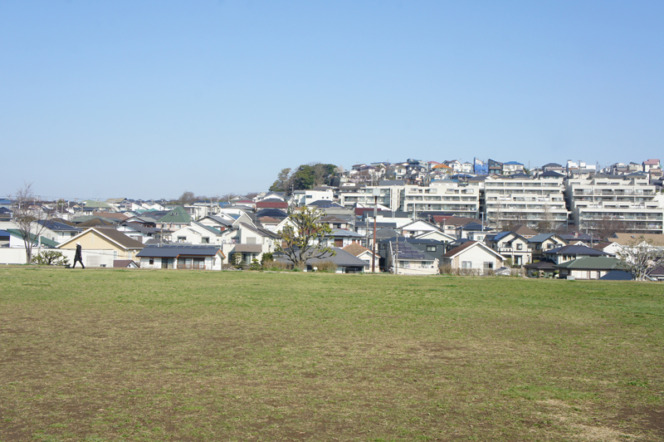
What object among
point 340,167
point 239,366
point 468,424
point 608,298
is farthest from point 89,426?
point 340,167

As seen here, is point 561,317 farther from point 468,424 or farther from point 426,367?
point 468,424

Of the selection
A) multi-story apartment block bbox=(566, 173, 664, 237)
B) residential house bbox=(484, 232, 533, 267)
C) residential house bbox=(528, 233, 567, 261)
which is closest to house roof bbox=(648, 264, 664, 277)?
residential house bbox=(484, 232, 533, 267)

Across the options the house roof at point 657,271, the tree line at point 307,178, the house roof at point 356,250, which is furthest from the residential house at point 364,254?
the tree line at point 307,178

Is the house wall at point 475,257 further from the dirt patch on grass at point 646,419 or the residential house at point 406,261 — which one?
the dirt patch on grass at point 646,419

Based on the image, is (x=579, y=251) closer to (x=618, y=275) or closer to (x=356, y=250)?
(x=618, y=275)

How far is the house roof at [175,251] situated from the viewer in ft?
124

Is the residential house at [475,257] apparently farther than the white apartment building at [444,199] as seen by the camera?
No

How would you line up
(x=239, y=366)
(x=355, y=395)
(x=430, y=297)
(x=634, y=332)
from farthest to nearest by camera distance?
1. (x=430, y=297)
2. (x=634, y=332)
3. (x=239, y=366)
4. (x=355, y=395)

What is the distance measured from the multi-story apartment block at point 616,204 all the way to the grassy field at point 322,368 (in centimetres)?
8136

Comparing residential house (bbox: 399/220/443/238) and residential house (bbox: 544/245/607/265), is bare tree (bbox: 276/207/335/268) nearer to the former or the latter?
residential house (bbox: 544/245/607/265)

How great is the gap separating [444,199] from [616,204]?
26.1m

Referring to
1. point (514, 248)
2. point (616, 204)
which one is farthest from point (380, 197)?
point (514, 248)

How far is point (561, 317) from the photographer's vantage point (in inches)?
511

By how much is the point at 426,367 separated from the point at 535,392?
1554 mm
